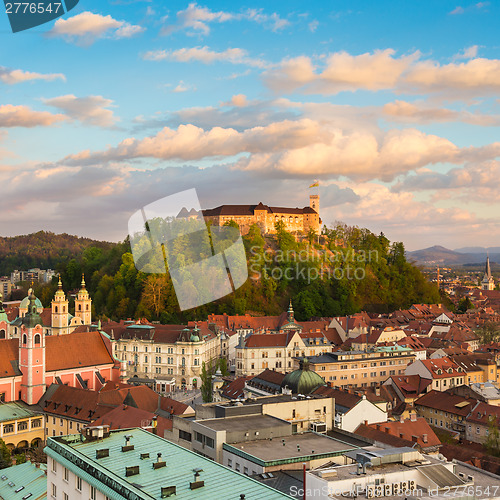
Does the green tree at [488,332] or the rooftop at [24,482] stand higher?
the rooftop at [24,482]

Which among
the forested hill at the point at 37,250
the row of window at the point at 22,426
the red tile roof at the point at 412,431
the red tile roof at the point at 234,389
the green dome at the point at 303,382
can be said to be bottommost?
the row of window at the point at 22,426

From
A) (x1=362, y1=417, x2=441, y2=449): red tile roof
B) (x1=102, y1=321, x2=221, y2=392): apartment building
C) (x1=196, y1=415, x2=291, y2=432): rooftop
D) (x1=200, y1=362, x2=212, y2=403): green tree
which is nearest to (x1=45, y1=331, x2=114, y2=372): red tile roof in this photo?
(x1=200, y1=362, x2=212, y2=403): green tree

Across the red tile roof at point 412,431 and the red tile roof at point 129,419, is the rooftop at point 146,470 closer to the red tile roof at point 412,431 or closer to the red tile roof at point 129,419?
the red tile roof at point 129,419

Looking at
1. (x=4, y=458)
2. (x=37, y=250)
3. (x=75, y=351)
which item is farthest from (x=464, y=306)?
(x=37, y=250)

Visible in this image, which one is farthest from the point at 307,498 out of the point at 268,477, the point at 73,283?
the point at 73,283

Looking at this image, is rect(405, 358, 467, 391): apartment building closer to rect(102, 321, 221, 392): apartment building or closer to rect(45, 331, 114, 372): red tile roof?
rect(102, 321, 221, 392): apartment building

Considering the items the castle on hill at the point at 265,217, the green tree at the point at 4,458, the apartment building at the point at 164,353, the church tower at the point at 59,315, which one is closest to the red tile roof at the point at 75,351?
the apartment building at the point at 164,353
